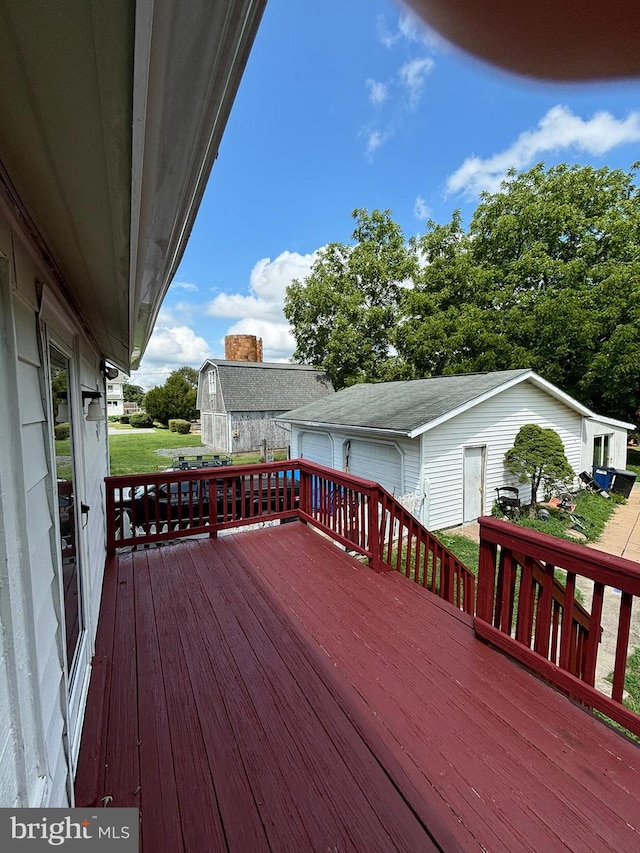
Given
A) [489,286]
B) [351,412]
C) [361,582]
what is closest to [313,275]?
[489,286]

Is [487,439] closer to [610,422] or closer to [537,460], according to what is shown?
[537,460]

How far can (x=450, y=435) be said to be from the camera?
8.20m

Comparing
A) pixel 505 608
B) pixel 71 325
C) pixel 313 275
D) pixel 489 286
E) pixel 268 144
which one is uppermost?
pixel 313 275

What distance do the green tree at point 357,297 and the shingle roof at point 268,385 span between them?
1.58m

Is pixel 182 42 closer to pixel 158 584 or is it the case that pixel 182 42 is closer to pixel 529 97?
pixel 529 97

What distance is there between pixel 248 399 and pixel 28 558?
59.2 feet

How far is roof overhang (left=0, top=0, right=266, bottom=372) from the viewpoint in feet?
1.55

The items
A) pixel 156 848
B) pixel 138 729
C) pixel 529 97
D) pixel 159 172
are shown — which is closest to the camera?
pixel 159 172

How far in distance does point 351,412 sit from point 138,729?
911cm

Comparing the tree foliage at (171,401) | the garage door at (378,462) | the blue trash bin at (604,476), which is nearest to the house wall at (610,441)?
the blue trash bin at (604,476)

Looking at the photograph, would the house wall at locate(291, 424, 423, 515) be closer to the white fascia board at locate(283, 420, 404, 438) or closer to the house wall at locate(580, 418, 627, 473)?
the white fascia board at locate(283, 420, 404, 438)

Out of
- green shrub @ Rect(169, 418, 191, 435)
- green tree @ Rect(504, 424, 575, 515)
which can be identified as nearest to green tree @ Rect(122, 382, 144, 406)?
green shrub @ Rect(169, 418, 191, 435)

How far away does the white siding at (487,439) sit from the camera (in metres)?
7.98

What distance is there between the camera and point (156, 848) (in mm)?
1374
